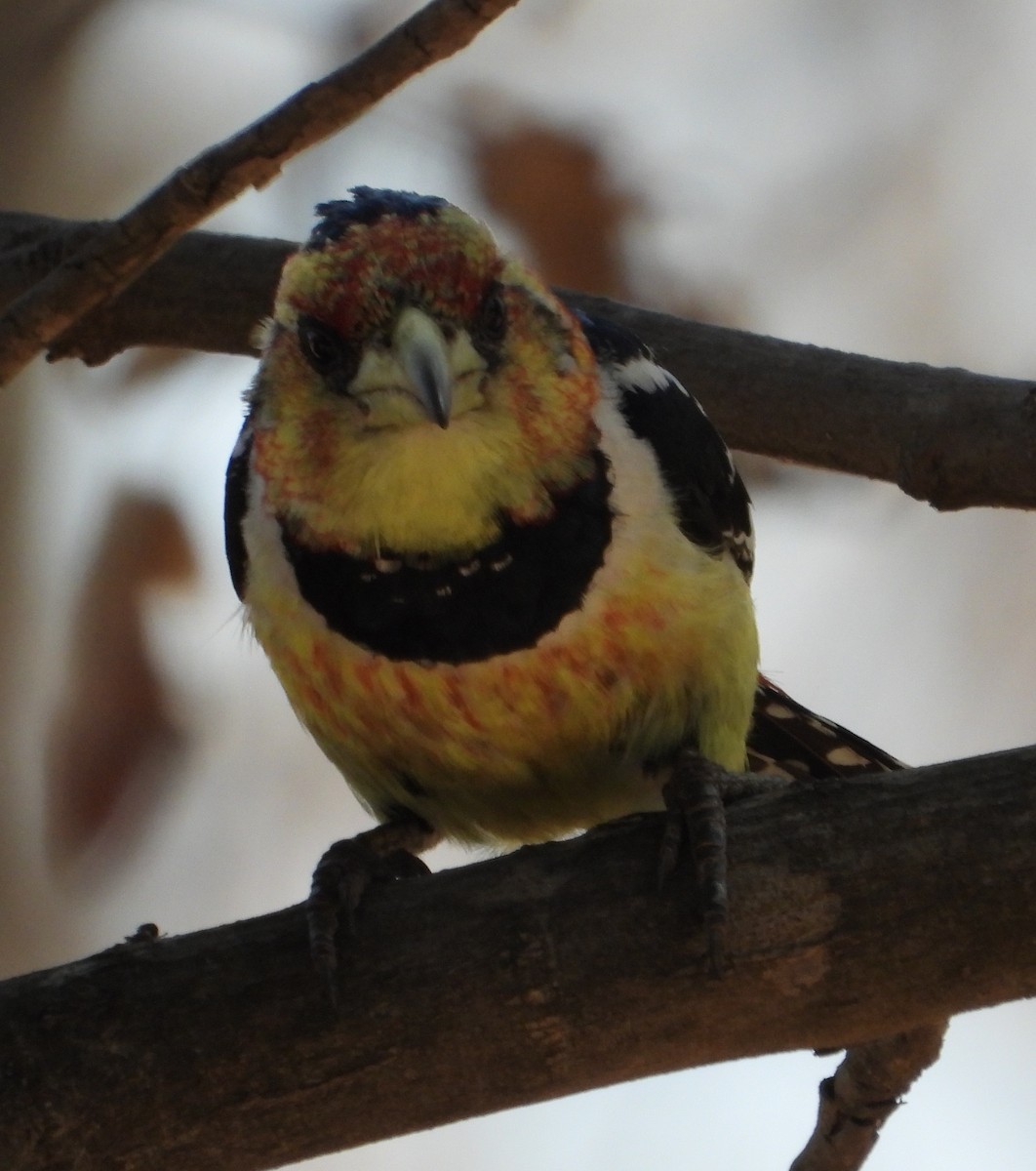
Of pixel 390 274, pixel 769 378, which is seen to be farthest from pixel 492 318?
pixel 769 378

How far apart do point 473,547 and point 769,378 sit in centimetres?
63

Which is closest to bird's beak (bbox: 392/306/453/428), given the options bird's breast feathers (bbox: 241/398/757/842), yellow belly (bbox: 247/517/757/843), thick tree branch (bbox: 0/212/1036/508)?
bird's breast feathers (bbox: 241/398/757/842)

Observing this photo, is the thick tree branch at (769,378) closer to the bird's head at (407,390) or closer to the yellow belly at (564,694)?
the yellow belly at (564,694)

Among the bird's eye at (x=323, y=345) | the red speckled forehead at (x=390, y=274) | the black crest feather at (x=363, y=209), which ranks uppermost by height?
the black crest feather at (x=363, y=209)

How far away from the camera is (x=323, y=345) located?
179cm

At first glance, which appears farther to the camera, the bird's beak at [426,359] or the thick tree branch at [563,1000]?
the bird's beak at [426,359]

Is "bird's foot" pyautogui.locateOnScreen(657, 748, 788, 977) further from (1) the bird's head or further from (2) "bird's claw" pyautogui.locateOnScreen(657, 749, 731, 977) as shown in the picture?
(1) the bird's head

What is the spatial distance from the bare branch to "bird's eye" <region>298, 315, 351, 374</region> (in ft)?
0.53

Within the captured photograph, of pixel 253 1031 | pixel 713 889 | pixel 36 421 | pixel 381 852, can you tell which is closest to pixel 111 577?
pixel 36 421

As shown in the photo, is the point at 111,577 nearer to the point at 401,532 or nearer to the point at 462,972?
the point at 401,532

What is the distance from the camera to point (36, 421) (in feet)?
8.59

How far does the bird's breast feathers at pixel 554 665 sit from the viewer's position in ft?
6.02

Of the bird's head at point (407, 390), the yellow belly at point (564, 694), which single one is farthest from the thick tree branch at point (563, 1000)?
the bird's head at point (407, 390)

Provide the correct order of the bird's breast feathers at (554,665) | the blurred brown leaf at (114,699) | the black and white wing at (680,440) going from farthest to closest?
the blurred brown leaf at (114,699) → the black and white wing at (680,440) → the bird's breast feathers at (554,665)
